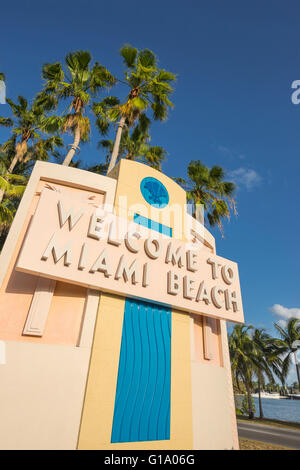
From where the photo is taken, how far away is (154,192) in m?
9.02

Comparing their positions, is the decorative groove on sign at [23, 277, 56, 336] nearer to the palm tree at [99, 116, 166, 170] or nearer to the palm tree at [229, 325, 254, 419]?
the palm tree at [99, 116, 166, 170]

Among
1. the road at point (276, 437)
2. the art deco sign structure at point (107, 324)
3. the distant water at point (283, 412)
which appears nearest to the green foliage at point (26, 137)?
the art deco sign structure at point (107, 324)

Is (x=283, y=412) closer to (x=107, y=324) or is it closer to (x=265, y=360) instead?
(x=265, y=360)

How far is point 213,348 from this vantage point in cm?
844

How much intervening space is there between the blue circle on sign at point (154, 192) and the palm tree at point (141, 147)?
20.3 feet

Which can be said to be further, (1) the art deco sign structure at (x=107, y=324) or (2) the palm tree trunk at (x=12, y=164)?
(2) the palm tree trunk at (x=12, y=164)

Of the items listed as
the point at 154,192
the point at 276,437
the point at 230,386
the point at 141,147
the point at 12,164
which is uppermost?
the point at 141,147

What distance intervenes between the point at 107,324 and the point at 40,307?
169cm

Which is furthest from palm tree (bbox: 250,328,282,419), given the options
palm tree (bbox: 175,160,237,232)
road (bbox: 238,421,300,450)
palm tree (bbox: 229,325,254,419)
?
palm tree (bbox: 175,160,237,232)

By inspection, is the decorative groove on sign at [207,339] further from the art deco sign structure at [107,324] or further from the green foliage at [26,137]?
the green foliage at [26,137]

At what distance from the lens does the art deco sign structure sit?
5.05m

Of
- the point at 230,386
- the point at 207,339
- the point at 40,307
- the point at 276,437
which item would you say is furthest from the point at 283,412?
the point at 40,307

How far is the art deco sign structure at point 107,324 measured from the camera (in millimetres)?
5055

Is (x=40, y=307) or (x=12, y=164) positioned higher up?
(x=12, y=164)
